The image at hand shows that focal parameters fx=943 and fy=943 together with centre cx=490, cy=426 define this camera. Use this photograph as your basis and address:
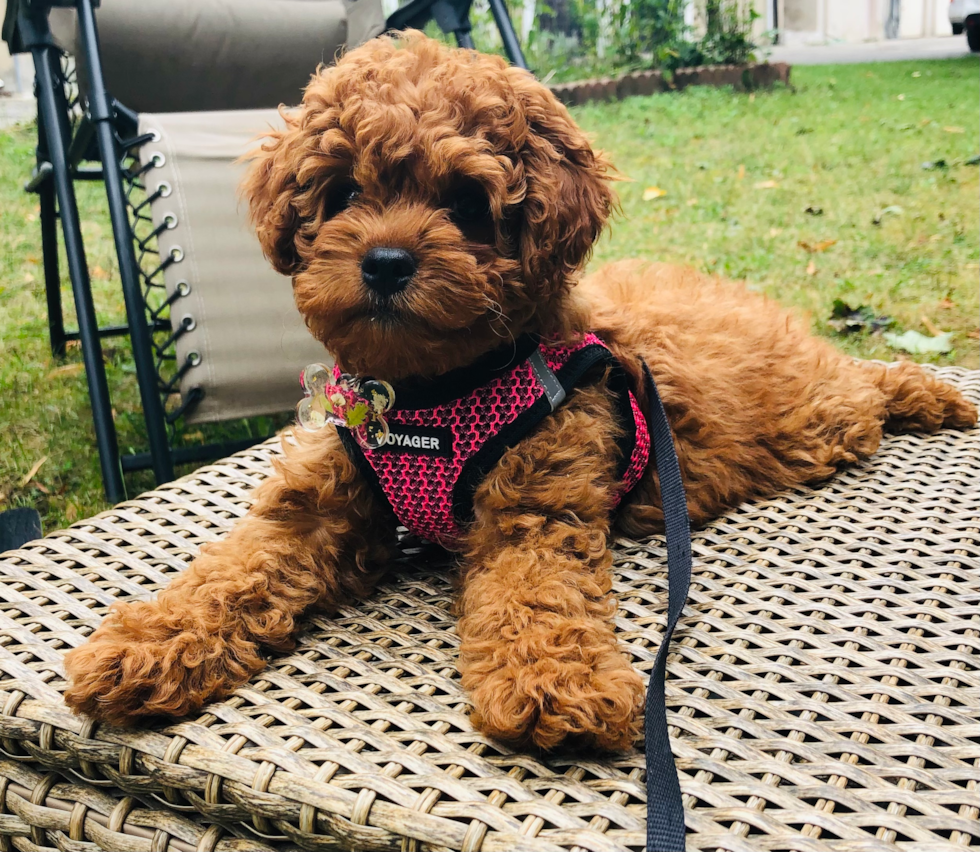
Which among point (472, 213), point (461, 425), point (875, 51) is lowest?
point (461, 425)

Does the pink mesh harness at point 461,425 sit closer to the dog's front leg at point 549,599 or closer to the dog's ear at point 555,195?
the dog's front leg at point 549,599

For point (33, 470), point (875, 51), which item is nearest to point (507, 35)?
point (33, 470)

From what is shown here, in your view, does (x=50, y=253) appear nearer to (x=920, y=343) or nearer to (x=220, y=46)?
(x=220, y=46)

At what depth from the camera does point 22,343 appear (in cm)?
557

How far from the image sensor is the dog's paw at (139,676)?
1.80 m

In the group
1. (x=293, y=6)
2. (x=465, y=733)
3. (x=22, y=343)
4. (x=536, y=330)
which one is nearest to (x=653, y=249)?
(x=293, y=6)

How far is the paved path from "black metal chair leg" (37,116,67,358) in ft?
36.9

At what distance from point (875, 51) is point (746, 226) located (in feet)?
41.1

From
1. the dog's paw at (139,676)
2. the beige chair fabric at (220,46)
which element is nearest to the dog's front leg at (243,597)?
the dog's paw at (139,676)

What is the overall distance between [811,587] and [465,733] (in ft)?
3.33

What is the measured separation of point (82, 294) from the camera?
11.4 feet

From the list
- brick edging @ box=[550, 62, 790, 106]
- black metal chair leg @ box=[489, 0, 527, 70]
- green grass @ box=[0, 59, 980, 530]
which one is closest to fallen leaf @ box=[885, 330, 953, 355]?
green grass @ box=[0, 59, 980, 530]

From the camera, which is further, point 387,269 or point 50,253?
point 50,253

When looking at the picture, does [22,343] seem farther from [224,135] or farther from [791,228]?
[791,228]
